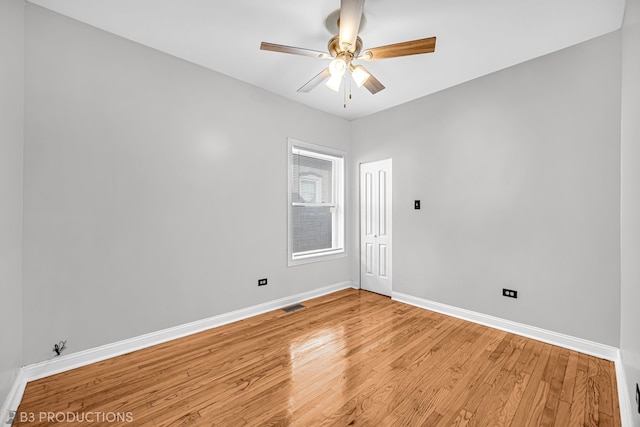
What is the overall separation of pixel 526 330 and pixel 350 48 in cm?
313

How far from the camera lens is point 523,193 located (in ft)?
9.11

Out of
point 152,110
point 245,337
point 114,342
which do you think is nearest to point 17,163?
point 152,110

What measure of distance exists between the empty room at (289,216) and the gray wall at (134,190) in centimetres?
2

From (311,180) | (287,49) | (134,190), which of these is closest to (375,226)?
(311,180)

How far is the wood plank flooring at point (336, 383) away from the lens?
1673mm

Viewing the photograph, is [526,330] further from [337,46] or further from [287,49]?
[287,49]

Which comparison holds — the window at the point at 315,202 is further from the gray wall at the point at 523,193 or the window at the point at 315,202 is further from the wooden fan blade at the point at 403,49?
the wooden fan blade at the point at 403,49

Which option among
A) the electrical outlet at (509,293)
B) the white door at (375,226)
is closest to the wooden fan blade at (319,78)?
the white door at (375,226)

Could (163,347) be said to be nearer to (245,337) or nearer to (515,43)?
(245,337)

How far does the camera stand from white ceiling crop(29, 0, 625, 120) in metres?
2.04

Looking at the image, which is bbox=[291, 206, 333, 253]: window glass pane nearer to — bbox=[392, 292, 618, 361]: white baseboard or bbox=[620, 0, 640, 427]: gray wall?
bbox=[392, 292, 618, 361]: white baseboard

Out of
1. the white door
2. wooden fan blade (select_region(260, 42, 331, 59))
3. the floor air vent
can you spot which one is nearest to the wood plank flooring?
the floor air vent

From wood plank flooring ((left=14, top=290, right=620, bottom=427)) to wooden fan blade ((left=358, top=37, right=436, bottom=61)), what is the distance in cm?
245

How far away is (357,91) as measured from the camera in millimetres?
3488
